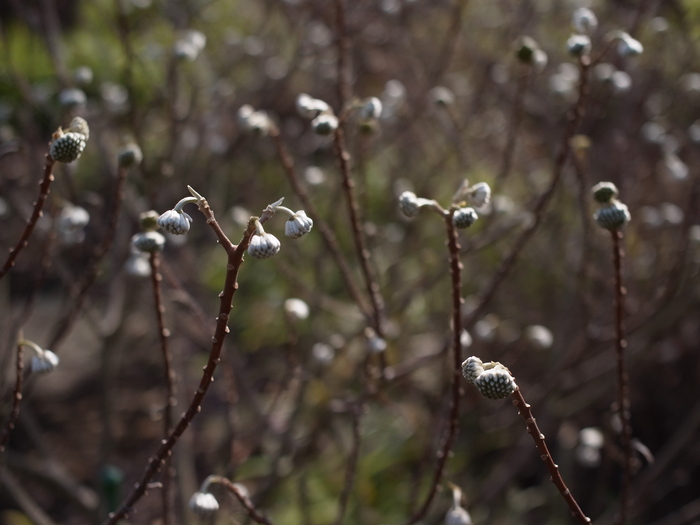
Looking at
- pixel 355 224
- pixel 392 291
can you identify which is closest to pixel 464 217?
pixel 355 224

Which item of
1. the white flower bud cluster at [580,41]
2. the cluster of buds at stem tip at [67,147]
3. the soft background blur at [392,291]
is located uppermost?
the white flower bud cluster at [580,41]

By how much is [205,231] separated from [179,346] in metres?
1.03

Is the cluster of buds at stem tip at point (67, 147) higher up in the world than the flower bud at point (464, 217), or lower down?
higher up

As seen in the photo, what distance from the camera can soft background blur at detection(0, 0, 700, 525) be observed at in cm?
251

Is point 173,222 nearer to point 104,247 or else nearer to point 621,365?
point 104,247

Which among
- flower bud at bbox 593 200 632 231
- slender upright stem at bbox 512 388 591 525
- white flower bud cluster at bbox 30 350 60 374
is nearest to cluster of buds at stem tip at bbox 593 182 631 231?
flower bud at bbox 593 200 632 231

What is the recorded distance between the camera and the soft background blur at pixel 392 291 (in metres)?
2.51

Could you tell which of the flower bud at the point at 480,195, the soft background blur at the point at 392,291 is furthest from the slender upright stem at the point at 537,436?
the soft background blur at the point at 392,291

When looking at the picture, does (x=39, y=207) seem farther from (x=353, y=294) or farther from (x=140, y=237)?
(x=353, y=294)

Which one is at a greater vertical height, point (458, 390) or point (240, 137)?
point (240, 137)

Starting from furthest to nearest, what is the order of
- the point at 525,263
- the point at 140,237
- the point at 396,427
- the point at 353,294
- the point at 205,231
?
the point at 205,231, the point at 525,263, the point at 396,427, the point at 353,294, the point at 140,237

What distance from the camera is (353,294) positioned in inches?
73.2

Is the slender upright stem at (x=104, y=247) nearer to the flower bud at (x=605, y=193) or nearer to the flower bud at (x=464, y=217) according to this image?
the flower bud at (x=464, y=217)

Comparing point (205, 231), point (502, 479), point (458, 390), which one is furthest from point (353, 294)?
point (205, 231)
